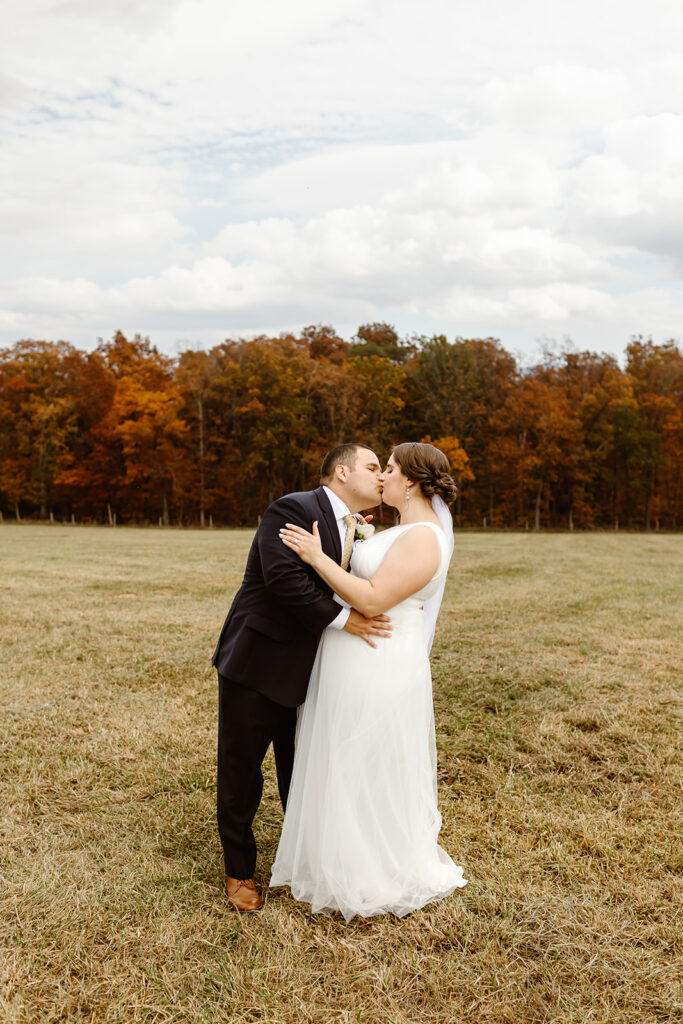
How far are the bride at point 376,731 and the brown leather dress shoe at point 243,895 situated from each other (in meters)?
0.23

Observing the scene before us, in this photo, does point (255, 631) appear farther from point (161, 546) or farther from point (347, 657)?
point (161, 546)

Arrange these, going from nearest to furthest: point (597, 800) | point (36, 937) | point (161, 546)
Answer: point (36, 937)
point (597, 800)
point (161, 546)

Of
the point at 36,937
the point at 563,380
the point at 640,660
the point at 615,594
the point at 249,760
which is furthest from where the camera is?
the point at 563,380

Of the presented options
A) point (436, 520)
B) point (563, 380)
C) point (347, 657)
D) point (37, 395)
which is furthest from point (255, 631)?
point (563, 380)

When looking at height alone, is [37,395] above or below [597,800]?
above

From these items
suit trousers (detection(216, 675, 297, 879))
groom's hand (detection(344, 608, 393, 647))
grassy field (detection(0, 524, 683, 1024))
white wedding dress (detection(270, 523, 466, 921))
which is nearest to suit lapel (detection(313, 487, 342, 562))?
white wedding dress (detection(270, 523, 466, 921))

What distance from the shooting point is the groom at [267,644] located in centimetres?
389

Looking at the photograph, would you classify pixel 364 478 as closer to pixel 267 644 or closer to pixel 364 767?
pixel 267 644

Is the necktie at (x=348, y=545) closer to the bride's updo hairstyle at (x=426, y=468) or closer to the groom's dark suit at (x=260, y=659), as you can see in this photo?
the groom's dark suit at (x=260, y=659)

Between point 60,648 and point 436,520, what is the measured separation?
24.8 feet

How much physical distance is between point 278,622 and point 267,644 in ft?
0.42

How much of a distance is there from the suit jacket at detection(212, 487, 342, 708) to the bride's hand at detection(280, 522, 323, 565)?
68mm

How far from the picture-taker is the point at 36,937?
150 inches

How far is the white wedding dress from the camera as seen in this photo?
3.90m
